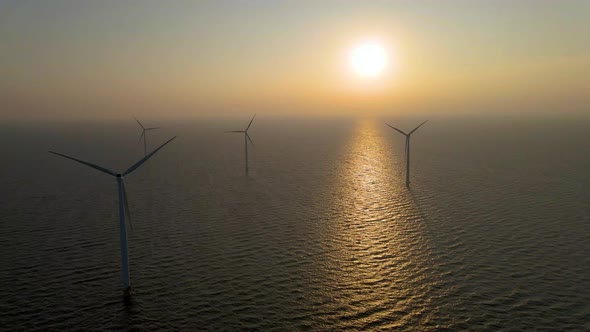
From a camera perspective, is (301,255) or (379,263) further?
(301,255)

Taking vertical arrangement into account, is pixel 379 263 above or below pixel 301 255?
below

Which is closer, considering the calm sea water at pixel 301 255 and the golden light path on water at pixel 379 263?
the calm sea water at pixel 301 255

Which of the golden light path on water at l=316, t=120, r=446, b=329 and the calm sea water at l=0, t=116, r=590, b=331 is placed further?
the golden light path on water at l=316, t=120, r=446, b=329

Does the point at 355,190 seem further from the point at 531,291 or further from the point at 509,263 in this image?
the point at 531,291
